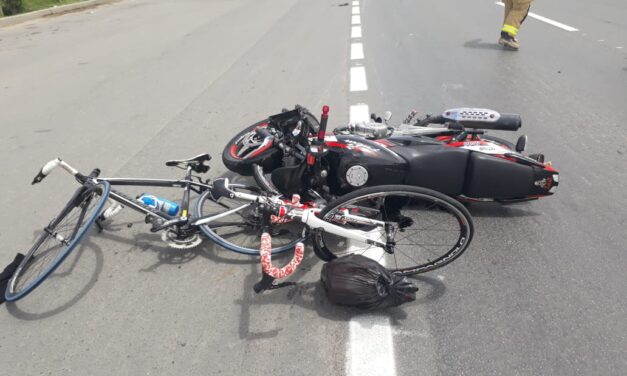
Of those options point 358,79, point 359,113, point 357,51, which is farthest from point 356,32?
point 359,113

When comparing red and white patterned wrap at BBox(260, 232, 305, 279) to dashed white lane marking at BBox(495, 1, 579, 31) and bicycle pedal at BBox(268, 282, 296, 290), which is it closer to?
bicycle pedal at BBox(268, 282, 296, 290)

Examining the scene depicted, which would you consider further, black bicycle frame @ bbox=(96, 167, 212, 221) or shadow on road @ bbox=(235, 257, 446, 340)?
black bicycle frame @ bbox=(96, 167, 212, 221)

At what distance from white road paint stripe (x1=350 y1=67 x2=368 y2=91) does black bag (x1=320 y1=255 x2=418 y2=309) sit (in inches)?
174

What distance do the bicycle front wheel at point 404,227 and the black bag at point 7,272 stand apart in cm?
220

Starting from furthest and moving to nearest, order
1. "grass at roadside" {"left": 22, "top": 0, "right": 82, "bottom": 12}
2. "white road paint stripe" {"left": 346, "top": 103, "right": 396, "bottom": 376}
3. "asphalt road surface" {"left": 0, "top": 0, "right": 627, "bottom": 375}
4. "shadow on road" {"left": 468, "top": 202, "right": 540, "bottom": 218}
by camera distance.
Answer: "grass at roadside" {"left": 22, "top": 0, "right": 82, "bottom": 12} → "shadow on road" {"left": 468, "top": 202, "right": 540, "bottom": 218} → "asphalt road surface" {"left": 0, "top": 0, "right": 627, "bottom": 375} → "white road paint stripe" {"left": 346, "top": 103, "right": 396, "bottom": 376}

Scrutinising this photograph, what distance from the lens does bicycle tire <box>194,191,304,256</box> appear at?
9.78 ft

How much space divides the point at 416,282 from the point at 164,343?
1688mm

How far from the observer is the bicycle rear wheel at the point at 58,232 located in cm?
282

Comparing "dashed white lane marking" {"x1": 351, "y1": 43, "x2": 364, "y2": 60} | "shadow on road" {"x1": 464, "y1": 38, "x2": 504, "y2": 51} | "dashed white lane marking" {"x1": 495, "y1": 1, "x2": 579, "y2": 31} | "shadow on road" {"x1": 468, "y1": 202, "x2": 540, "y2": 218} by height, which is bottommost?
"shadow on road" {"x1": 468, "y1": 202, "x2": 540, "y2": 218}

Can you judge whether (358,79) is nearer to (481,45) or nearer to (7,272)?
(481,45)

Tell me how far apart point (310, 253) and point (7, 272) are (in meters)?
2.20

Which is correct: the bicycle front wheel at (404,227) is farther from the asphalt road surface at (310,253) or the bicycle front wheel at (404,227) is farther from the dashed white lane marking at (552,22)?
the dashed white lane marking at (552,22)

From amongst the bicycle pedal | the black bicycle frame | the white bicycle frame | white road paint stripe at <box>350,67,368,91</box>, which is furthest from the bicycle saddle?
white road paint stripe at <box>350,67,368,91</box>

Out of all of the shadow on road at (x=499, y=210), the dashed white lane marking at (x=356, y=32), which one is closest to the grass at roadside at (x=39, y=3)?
the dashed white lane marking at (x=356, y=32)
